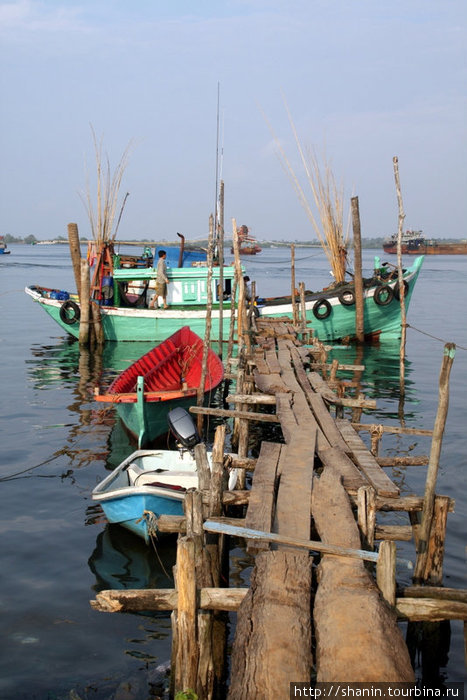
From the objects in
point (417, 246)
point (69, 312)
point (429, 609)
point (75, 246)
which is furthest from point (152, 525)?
point (417, 246)

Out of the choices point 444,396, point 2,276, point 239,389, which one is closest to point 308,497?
point 444,396

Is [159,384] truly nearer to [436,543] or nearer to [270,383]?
[270,383]

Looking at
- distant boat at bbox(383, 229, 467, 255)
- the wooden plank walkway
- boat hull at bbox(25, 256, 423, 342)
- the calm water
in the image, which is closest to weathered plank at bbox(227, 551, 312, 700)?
the wooden plank walkway

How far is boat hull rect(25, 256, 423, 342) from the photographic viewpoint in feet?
68.8

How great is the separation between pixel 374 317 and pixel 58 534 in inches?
656

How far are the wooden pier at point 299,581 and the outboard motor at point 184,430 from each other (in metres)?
2.52

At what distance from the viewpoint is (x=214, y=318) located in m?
20.9

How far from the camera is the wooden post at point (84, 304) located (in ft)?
64.6

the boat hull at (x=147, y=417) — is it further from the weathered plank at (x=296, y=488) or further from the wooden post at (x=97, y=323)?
the wooden post at (x=97, y=323)

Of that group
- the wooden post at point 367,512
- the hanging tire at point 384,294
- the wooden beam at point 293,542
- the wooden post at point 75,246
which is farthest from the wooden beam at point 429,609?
the hanging tire at point 384,294

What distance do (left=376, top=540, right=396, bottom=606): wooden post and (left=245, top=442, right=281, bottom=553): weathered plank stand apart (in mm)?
857

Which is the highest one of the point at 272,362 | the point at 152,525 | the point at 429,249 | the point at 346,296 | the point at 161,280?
the point at 429,249

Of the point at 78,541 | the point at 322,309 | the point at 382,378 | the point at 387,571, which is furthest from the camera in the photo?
the point at 322,309

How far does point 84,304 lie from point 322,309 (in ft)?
25.2
